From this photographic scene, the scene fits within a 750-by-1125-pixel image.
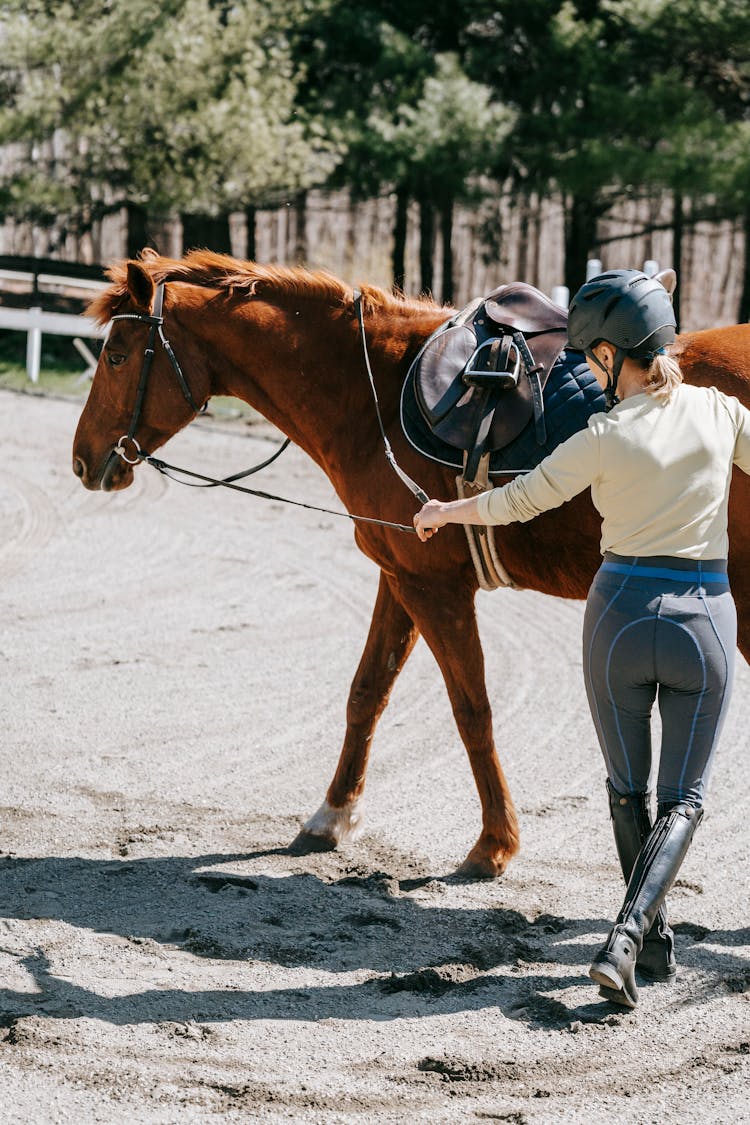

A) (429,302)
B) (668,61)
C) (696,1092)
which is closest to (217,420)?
(668,61)

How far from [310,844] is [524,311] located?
88.3 inches

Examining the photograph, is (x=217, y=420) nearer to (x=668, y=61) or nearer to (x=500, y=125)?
(x=500, y=125)

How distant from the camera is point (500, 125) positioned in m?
17.8

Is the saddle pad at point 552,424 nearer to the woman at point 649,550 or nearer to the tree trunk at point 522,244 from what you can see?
the woman at point 649,550

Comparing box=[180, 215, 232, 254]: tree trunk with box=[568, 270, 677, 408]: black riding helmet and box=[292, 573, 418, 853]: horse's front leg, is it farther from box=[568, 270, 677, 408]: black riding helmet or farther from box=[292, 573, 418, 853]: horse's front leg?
box=[568, 270, 677, 408]: black riding helmet

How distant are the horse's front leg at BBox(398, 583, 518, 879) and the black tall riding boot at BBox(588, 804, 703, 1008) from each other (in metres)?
1.18

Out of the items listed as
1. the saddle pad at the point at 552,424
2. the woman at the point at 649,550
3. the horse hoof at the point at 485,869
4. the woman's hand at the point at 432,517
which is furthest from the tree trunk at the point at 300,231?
the woman at the point at 649,550

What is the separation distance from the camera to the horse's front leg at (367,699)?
4.94 meters

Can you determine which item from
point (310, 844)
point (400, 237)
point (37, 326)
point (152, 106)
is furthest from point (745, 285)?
point (310, 844)

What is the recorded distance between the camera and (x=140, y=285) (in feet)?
15.1

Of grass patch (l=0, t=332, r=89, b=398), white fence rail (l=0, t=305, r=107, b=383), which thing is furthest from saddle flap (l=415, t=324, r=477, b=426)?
white fence rail (l=0, t=305, r=107, b=383)

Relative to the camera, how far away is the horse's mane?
474cm

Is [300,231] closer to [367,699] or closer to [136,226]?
[136,226]

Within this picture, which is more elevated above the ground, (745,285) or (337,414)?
(745,285)
